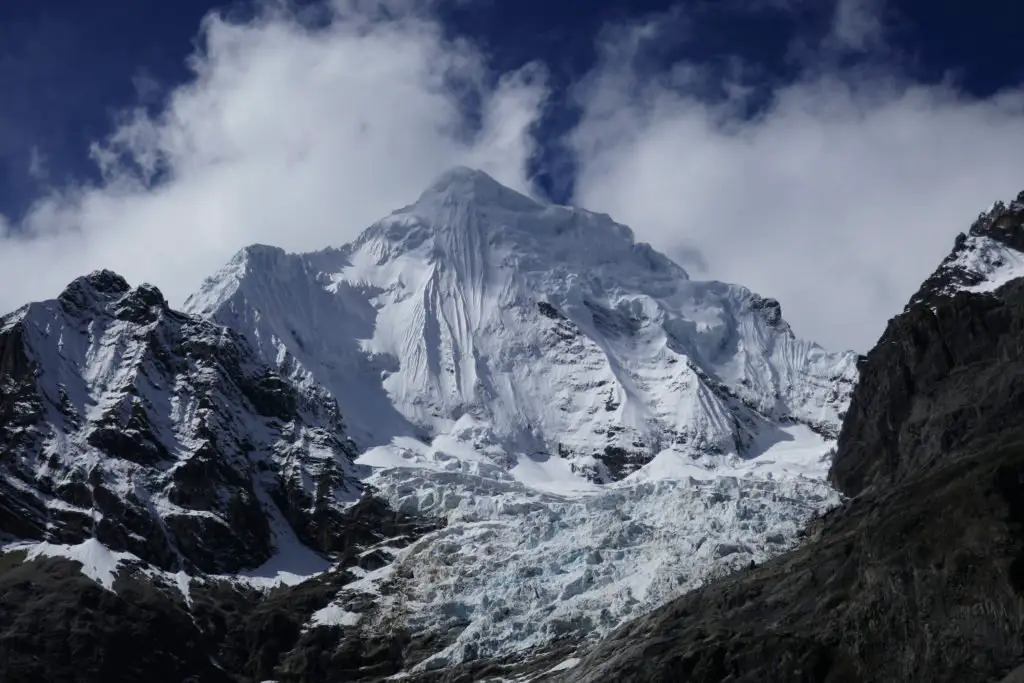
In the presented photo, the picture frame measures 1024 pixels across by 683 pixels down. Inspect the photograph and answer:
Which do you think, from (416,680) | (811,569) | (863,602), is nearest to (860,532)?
(811,569)

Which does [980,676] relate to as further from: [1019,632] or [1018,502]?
[1018,502]

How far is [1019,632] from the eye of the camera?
12512cm

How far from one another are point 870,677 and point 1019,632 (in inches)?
556

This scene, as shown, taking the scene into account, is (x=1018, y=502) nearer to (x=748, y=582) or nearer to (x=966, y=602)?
(x=966, y=602)

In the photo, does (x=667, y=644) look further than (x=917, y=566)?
Yes

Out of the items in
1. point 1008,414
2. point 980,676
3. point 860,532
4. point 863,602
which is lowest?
point 980,676

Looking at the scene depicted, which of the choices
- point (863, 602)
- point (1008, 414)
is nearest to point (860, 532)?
point (863, 602)

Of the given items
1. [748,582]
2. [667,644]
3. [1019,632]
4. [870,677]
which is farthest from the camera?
[748,582]

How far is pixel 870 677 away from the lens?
438 ft

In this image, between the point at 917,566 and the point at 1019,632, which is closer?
the point at 1019,632

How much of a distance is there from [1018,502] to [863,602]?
1645cm

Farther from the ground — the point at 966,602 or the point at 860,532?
the point at 860,532

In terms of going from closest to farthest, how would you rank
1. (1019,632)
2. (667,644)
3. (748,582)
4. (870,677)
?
(1019,632) → (870,677) → (667,644) → (748,582)

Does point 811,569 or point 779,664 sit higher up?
point 811,569
